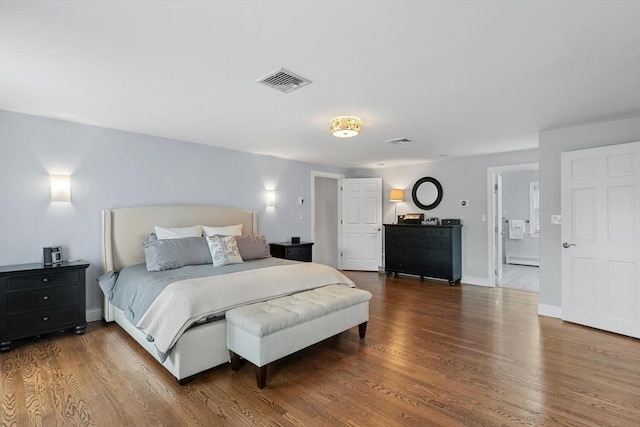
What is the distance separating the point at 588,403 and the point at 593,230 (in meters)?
2.23

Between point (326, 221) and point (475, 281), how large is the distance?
341 centimetres

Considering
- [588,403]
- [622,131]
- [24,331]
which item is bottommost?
Answer: [588,403]

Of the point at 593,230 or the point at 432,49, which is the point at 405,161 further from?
the point at 432,49

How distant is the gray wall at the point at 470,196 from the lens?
221 inches

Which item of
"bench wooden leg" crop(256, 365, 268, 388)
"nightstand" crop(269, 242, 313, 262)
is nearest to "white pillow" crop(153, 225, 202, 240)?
"nightstand" crop(269, 242, 313, 262)

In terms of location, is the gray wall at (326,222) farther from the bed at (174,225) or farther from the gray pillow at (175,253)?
the gray pillow at (175,253)

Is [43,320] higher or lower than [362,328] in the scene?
higher

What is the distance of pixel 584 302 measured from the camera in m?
3.65

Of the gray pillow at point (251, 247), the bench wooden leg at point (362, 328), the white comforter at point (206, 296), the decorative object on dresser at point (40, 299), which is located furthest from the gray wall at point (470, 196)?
the decorative object on dresser at point (40, 299)

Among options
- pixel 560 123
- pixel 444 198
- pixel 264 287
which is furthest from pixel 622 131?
pixel 264 287

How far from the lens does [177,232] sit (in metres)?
3.95

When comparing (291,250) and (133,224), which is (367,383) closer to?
(291,250)

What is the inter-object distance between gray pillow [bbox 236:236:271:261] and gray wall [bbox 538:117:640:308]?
12.0 ft

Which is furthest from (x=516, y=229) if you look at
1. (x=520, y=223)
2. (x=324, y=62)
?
(x=324, y=62)
